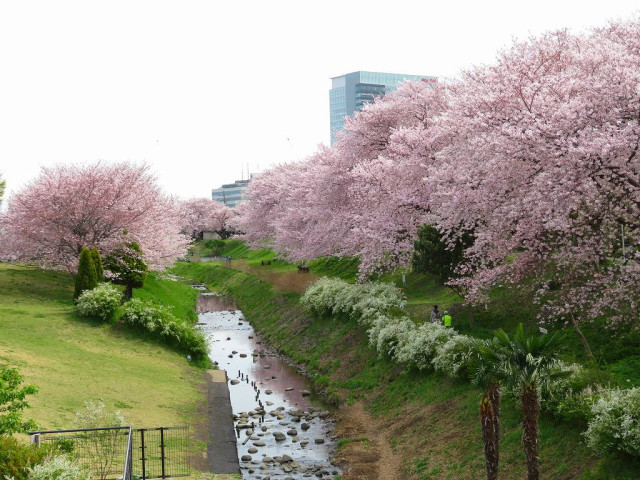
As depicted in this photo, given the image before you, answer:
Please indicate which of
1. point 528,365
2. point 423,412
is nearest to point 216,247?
point 423,412

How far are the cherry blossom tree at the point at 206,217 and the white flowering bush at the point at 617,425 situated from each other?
131604 mm

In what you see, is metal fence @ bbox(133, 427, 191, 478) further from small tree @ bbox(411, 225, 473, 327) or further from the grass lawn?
small tree @ bbox(411, 225, 473, 327)

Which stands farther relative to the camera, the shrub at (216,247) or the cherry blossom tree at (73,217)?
the shrub at (216,247)

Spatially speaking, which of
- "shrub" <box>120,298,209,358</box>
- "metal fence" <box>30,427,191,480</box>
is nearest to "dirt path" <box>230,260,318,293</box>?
"shrub" <box>120,298,209,358</box>

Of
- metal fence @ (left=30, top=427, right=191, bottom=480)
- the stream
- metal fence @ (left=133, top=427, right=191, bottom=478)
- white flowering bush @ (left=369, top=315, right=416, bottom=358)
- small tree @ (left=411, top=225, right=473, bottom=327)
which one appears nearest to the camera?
metal fence @ (left=30, top=427, right=191, bottom=480)

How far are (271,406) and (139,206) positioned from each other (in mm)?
22032

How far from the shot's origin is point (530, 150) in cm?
1852

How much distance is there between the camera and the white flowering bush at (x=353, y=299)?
33375mm

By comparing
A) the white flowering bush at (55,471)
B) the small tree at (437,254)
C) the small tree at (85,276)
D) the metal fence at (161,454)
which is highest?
the small tree at (437,254)

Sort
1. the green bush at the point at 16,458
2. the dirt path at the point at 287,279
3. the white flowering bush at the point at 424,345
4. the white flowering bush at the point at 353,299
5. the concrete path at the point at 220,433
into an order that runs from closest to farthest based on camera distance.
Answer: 1. the green bush at the point at 16,458
2. the concrete path at the point at 220,433
3. the white flowering bush at the point at 424,345
4. the white flowering bush at the point at 353,299
5. the dirt path at the point at 287,279

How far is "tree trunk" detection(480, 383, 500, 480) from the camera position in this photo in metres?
13.8

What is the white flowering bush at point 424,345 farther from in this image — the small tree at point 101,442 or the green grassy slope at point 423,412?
the small tree at point 101,442

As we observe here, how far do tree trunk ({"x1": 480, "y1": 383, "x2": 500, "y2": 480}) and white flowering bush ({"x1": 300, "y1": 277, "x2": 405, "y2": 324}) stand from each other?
17971 millimetres

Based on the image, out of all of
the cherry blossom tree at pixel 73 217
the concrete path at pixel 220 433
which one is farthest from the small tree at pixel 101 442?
the cherry blossom tree at pixel 73 217
